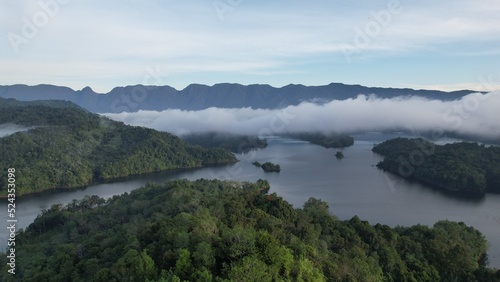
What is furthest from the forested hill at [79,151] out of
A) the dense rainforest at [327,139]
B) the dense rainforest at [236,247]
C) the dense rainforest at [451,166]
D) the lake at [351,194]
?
the dense rainforest at [451,166]

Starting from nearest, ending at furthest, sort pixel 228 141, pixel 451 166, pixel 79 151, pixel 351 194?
pixel 351 194, pixel 451 166, pixel 79 151, pixel 228 141

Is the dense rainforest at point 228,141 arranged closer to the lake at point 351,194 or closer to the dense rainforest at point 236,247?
the lake at point 351,194

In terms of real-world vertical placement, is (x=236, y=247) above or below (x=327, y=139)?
above

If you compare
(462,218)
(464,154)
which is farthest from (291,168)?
(462,218)

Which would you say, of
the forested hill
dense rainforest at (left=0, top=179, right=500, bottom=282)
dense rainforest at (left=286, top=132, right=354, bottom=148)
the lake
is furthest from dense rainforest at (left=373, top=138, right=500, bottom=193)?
the forested hill

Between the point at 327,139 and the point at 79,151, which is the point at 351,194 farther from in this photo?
the point at 327,139

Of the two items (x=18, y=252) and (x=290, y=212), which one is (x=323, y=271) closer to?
(x=290, y=212)

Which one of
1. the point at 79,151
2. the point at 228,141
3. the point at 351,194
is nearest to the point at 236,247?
the point at 351,194
